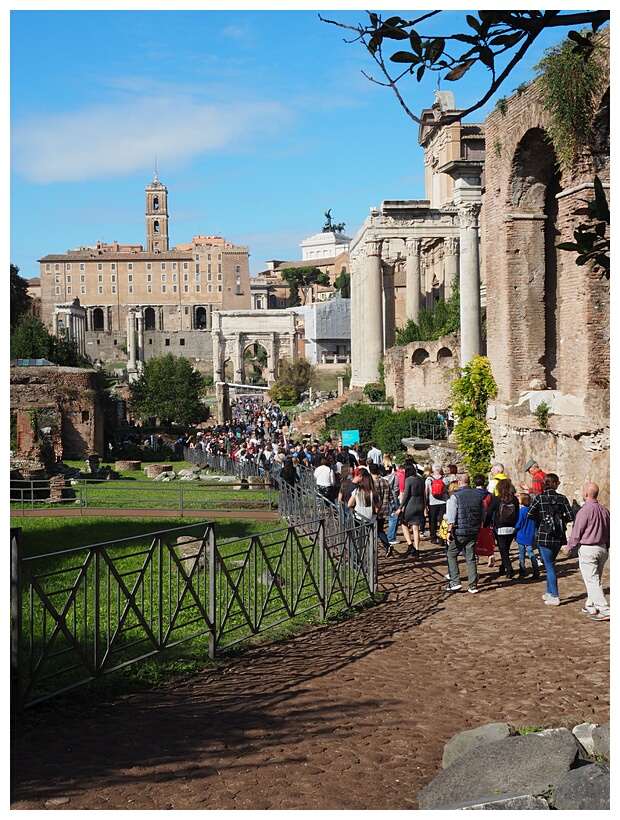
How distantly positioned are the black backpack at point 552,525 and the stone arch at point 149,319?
415 ft

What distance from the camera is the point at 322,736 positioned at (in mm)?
5508

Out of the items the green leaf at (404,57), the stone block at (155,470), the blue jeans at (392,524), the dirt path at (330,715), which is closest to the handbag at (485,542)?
the dirt path at (330,715)

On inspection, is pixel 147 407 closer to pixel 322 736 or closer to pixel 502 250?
pixel 502 250

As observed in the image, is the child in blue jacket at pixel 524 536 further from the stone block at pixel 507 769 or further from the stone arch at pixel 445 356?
the stone arch at pixel 445 356

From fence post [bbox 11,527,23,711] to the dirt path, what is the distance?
0.27 meters

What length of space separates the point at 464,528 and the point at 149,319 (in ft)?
418

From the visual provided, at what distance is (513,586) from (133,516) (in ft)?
31.3

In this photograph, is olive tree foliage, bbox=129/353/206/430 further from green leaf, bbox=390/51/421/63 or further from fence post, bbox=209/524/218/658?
green leaf, bbox=390/51/421/63

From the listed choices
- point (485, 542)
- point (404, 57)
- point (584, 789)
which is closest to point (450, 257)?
point (485, 542)

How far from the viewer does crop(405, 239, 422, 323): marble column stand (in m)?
→ 40.4

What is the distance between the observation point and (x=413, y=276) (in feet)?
135

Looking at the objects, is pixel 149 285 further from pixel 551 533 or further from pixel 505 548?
pixel 551 533

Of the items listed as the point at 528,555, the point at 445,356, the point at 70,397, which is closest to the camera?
the point at 528,555

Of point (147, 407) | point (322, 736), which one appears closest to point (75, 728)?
point (322, 736)
